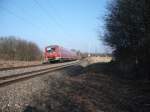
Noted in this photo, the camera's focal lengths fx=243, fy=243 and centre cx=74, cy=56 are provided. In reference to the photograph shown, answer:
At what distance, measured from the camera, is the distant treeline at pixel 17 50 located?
66938 mm

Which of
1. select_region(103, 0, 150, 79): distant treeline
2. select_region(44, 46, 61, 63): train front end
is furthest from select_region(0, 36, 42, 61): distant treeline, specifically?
select_region(103, 0, 150, 79): distant treeline

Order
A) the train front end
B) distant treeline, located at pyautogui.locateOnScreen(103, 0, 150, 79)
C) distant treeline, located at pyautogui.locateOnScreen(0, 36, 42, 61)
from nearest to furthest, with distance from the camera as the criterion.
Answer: distant treeline, located at pyautogui.locateOnScreen(103, 0, 150, 79)
the train front end
distant treeline, located at pyautogui.locateOnScreen(0, 36, 42, 61)

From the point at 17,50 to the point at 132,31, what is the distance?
5851 cm

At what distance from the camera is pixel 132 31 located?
673 inches

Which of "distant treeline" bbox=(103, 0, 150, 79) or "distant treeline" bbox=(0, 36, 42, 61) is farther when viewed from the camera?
"distant treeline" bbox=(0, 36, 42, 61)

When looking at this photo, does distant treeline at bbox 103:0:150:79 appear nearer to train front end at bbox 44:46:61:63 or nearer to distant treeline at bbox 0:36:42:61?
train front end at bbox 44:46:61:63

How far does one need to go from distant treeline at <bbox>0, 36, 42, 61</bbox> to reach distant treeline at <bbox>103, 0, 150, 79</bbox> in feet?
151

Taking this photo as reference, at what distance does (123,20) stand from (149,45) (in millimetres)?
4211

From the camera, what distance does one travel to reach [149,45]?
14375 millimetres

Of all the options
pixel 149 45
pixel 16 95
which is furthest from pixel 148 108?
pixel 149 45

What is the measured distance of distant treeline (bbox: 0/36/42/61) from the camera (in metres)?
66.9

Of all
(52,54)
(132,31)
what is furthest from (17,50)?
(132,31)

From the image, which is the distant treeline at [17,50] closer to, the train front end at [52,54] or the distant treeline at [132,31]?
the train front end at [52,54]

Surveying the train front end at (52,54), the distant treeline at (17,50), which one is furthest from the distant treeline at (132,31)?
the distant treeline at (17,50)
